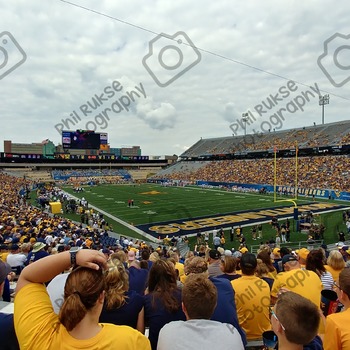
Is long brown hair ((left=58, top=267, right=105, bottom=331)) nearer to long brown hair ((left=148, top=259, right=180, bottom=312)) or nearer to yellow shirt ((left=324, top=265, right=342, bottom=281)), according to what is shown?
long brown hair ((left=148, top=259, right=180, bottom=312))

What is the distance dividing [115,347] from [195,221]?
20523 millimetres

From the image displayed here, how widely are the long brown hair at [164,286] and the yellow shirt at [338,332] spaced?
113cm

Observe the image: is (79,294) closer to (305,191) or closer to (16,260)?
(16,260)

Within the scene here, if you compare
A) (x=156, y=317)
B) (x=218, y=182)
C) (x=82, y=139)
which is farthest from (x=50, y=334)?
(x=82, y=139)

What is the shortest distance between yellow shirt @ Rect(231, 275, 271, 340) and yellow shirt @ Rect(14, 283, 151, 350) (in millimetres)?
1892

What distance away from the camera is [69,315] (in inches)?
61.2

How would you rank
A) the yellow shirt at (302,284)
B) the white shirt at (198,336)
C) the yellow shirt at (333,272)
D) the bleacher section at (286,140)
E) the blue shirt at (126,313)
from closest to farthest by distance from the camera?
the white shirt at (198,336), the blue shirt at (126,313), the yellow shirt at (302,284), the yellow shirt at (333,272), the bleacher section at (286,140)

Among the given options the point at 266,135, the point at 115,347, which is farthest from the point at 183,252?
the point at 266,135

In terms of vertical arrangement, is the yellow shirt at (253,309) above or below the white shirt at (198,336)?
below

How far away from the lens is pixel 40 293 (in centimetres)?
170

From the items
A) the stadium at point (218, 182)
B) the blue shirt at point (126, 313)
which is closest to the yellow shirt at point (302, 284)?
the blue shirt at point (126, 313)

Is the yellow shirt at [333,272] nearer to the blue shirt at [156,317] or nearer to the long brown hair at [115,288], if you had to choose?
the blue shirt at [156,317]

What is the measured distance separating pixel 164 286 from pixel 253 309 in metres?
1.23

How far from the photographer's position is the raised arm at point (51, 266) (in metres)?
1.70
